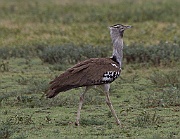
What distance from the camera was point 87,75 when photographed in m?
8.95

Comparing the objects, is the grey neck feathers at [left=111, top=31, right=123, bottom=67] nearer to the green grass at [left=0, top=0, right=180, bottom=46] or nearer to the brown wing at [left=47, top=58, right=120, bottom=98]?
the brown wing at [left=47, top=58, right=120, bottom=98]

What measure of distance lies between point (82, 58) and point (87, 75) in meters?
7.05

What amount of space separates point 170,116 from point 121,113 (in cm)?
79

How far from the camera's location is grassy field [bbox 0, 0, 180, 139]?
9.08 metres

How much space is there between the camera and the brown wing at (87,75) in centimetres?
880

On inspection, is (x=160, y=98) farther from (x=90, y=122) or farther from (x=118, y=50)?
(x=90, y=122)

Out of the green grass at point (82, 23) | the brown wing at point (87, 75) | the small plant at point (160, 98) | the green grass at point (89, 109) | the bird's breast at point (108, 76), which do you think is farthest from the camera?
the green grass at point (82, 23)

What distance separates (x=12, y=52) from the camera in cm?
1759

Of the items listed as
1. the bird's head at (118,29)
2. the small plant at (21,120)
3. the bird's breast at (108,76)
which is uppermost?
the bird's head at (118,29)

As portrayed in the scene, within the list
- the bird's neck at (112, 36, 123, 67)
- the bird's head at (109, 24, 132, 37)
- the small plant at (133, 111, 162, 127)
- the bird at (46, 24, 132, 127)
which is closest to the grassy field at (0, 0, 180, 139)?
the small plant at (133, 111, 162, 127)

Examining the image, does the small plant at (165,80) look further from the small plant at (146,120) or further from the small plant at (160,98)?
the small plant at (146,120)

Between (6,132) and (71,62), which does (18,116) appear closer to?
(6,132)

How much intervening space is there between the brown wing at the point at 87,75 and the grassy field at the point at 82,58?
594mm

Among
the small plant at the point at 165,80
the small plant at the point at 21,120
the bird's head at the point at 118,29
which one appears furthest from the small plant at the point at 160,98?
the small plant at the point at 21,120
